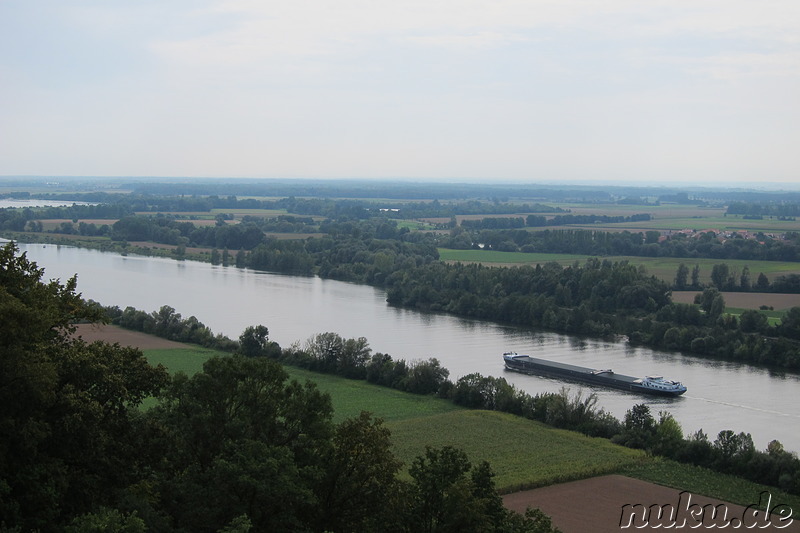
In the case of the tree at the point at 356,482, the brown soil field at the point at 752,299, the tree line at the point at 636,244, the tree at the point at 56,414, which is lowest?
the brown soil field at the point at 752,299

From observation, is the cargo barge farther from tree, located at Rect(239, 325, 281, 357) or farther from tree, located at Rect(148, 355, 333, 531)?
tree, located at Rect(148, 355, 333, 531)

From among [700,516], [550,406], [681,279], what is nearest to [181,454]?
[700,516]

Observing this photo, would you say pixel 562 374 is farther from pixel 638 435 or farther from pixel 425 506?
pixel 425 506

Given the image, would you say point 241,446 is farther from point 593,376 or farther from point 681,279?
point 681,279

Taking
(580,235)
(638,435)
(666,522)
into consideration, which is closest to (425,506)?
(666,522)

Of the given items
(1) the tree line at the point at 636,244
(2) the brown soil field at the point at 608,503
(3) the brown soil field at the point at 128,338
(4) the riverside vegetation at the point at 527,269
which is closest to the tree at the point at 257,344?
(3) the brown soil field at the point at 128,338

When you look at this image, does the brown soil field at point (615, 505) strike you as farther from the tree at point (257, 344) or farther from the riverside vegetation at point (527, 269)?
the riverside vegetation at point (527, 269)
